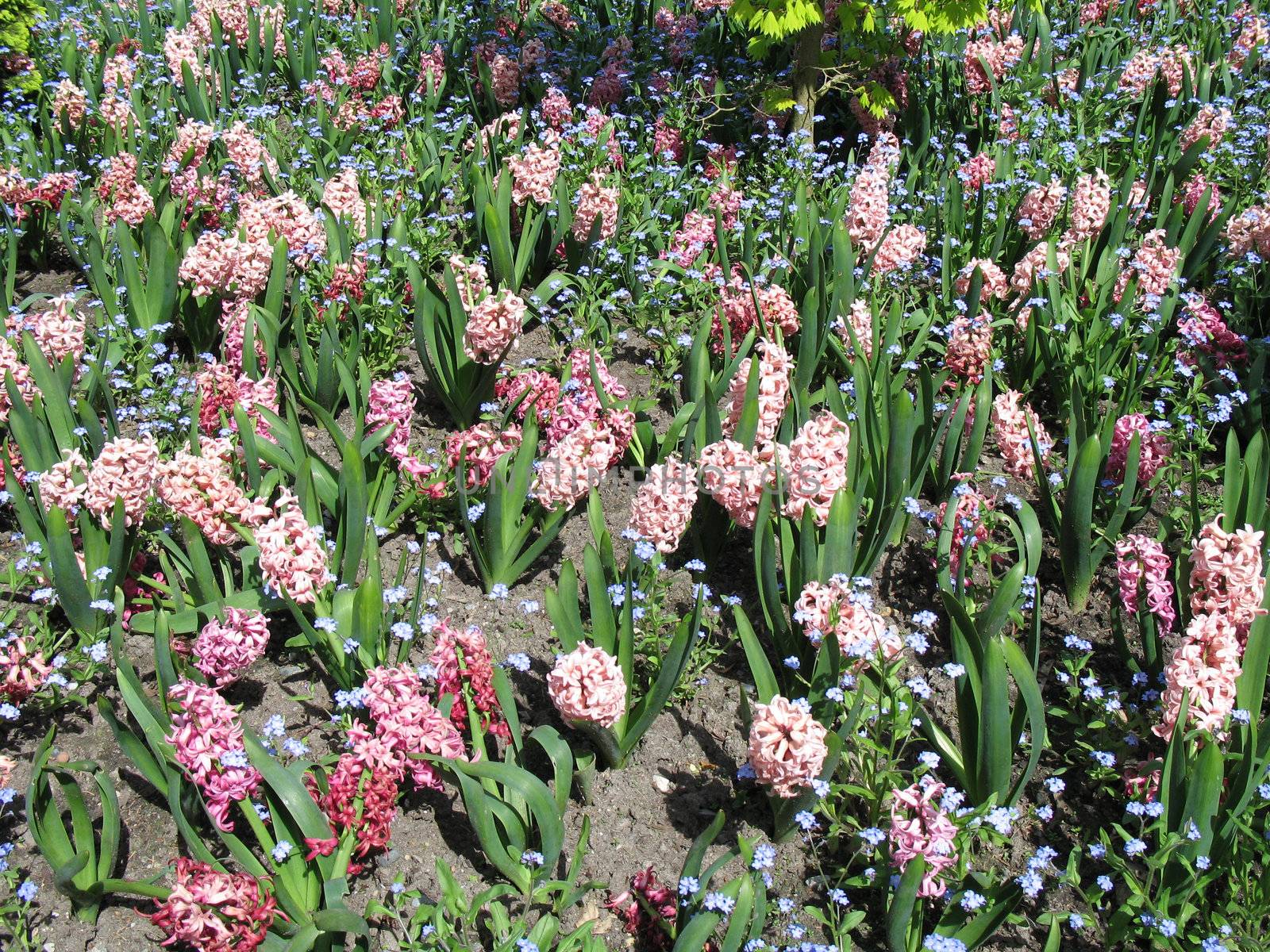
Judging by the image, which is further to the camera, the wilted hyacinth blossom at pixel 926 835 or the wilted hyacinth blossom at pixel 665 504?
the wilted hyacinth blossom at pixel 665 504

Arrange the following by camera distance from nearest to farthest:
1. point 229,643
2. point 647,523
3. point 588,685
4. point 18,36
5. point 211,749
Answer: point 211,749 < point 588,685 < point 229,643 < point 647,523 < point 18,36

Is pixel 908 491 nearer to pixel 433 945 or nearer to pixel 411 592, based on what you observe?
pixel 411 592

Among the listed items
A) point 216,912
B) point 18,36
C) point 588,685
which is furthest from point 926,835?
point 18,36

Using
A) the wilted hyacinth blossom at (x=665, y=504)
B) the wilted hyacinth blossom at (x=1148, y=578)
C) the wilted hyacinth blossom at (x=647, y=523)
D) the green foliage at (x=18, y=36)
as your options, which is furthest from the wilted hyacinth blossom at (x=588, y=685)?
the green foliage at (x=18, y=36)

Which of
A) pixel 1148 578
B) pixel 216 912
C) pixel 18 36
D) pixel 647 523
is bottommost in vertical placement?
pixel 216 912

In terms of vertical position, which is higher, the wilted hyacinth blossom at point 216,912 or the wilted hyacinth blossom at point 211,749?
the wilted hyacinth blossom at point 211,749

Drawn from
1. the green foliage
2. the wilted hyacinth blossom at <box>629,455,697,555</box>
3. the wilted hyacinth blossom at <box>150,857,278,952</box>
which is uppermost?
the green foliage

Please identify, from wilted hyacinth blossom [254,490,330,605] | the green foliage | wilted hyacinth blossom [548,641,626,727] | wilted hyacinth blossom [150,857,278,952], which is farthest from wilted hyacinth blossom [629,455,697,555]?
the green foliage

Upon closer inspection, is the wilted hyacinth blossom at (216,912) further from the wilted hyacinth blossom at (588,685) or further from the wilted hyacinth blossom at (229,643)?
the wilted hyacinth blossom at (588,685)

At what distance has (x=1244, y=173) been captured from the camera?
5.56m

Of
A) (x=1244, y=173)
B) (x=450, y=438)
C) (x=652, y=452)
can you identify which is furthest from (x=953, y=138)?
(x=450, y=438)

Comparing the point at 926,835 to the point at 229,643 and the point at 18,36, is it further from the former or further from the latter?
the point at 18,36

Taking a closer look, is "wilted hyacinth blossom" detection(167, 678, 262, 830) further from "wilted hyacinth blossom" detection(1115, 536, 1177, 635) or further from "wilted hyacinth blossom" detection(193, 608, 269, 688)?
"wilted hyacinth blossom" detection(1115, 536, 1177, 635)

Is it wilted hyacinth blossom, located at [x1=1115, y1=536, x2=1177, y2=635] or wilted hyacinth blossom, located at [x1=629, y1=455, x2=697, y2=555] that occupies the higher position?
wilted hyacinth blossom, located at [x1=629, y1=455, x2=697, y2=555]
